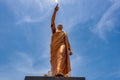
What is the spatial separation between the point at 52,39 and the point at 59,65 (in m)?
1.65

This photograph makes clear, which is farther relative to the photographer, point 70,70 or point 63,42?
point 63,42

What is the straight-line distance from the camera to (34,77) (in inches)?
326

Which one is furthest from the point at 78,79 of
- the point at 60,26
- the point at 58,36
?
the point at 60,26

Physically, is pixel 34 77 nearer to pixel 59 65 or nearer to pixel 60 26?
pixel 59 65

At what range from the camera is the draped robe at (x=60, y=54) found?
9.73 meters

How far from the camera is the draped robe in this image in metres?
9.73

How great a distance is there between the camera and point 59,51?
10242 millimetres

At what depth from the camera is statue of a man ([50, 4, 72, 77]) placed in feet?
32.0

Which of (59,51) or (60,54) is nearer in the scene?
(60,54)

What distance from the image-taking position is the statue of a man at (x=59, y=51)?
974 centimetres

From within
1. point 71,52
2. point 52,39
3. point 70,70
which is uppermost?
point 52,39

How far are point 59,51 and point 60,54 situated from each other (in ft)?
0.67

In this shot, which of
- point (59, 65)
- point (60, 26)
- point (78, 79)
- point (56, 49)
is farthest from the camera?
point (60, 26)

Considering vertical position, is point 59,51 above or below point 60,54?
above
